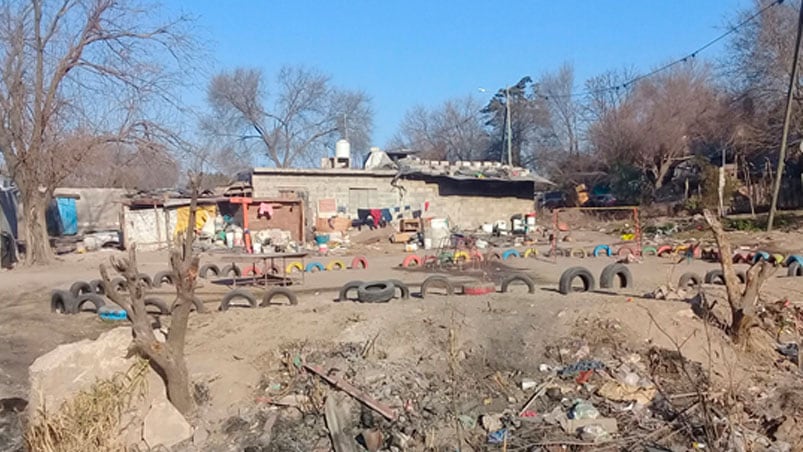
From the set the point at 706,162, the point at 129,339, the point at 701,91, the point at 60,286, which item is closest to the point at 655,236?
the point at 706,162

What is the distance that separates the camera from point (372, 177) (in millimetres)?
31781

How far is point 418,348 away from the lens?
27.0 feet

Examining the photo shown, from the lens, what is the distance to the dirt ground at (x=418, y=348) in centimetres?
693

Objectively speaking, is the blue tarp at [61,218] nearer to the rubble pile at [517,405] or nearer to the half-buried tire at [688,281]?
the rubble pile at [517,405]

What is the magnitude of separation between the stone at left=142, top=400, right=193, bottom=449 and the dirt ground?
0.29 m

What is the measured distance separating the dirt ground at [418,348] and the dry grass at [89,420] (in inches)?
33.9

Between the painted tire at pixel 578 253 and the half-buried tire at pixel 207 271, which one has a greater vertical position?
the half-buried tire at pixel 207 271

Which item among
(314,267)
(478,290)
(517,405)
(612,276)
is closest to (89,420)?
(517,405)

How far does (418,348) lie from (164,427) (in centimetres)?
306

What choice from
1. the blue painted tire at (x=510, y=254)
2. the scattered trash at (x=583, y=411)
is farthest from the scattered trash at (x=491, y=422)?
the blue painted tire at (x=510, y=254)

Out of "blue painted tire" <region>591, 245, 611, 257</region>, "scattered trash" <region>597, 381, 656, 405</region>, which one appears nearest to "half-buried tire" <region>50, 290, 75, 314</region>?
"scattered trash" <region>597, 381, 656, 405</region>

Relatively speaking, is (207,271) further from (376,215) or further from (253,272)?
(376,215)

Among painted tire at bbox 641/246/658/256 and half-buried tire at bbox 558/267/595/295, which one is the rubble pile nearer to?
half-buried tire at bbox 558/267/595/295

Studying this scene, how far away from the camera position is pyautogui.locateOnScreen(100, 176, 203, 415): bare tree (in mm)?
6383
